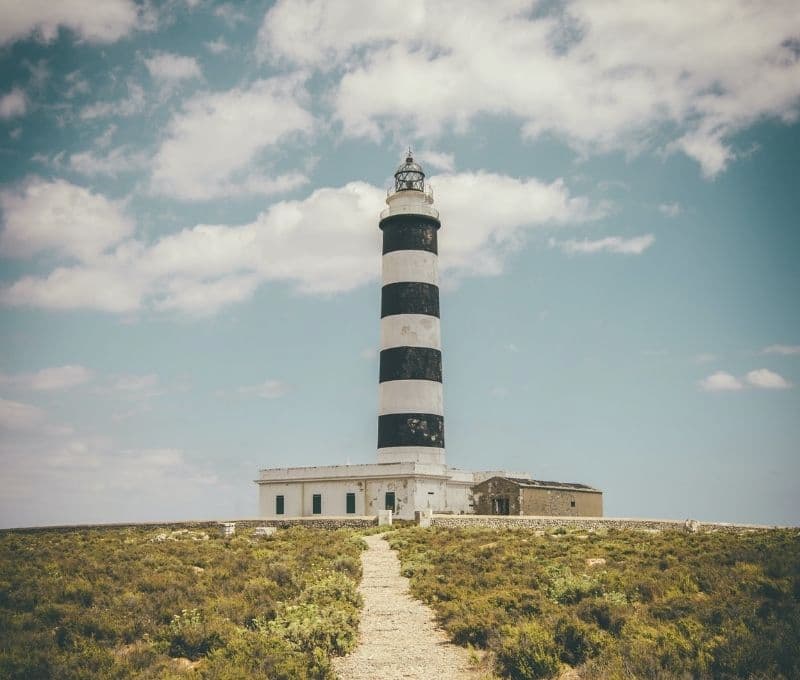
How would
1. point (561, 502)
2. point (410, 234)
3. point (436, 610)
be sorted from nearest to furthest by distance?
point (436, 610) < point (410, 234) < point (561, 502)

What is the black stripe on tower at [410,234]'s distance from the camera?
148ft

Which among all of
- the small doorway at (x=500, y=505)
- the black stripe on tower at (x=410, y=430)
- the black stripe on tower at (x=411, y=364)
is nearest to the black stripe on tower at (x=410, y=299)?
the black stripe on tower at (x=411, y=364)

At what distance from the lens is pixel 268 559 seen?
22.0 meters

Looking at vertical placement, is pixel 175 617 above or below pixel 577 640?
above

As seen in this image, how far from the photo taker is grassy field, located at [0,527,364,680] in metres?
11.9

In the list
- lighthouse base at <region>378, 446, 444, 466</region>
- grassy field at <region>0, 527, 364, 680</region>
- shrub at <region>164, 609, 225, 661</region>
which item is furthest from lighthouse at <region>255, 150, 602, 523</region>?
shrub at <region>164, 609, 225, 661</region>

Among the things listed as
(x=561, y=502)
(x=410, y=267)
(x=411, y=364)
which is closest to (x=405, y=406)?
(x=411, y=364)

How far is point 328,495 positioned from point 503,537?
17116mm

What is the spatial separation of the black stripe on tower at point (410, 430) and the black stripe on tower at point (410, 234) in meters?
10.2

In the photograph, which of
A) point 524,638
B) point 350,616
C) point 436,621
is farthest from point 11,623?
point 524,638

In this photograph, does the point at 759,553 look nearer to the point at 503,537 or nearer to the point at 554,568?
the point at 554,568

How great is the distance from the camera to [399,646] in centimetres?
1376

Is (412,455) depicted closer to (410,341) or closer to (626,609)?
(410,341)

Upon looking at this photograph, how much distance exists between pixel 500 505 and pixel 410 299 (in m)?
13.9
